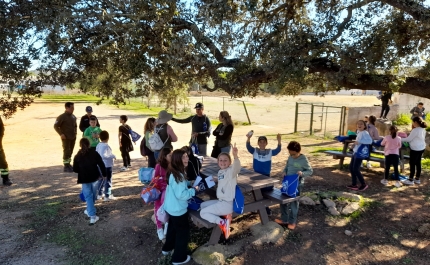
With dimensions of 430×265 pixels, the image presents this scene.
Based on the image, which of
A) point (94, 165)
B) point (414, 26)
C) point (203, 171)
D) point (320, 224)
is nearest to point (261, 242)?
point (320, 224)

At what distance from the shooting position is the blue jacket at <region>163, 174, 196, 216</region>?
384 centimetres

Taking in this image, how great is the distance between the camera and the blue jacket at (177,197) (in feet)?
12.6

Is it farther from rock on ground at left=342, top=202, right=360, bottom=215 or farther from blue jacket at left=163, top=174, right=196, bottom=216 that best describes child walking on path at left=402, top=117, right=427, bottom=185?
blue jacket at left=163, top=174, right=196, bottom=216

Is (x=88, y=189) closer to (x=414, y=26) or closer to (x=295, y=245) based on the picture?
(x=295, y=245)

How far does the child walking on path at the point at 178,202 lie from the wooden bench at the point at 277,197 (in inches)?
51.2

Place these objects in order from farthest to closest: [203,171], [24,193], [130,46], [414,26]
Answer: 1. [24,193]
2. [414,26]
3. [203,171]
4. [130,46]

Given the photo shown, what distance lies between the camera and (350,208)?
546 cm

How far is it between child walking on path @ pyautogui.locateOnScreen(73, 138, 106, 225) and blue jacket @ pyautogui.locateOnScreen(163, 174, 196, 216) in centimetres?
174

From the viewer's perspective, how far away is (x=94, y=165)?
5.13 meters

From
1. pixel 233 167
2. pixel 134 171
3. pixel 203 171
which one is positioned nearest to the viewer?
pixel 233 167

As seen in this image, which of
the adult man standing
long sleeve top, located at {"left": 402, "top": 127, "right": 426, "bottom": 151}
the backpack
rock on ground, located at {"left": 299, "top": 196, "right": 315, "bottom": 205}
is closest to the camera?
rock on ground, located at {"left": 299, "top": 196, "right": 315, "bottom": 205}

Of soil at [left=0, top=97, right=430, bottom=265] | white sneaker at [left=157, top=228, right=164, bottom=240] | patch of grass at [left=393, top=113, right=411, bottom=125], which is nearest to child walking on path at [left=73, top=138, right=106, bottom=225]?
soil at [left=0, top=97, right=430, bottom=265]

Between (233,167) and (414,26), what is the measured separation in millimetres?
4747

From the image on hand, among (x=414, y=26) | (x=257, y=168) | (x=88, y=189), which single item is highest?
(x=414, y=26)
